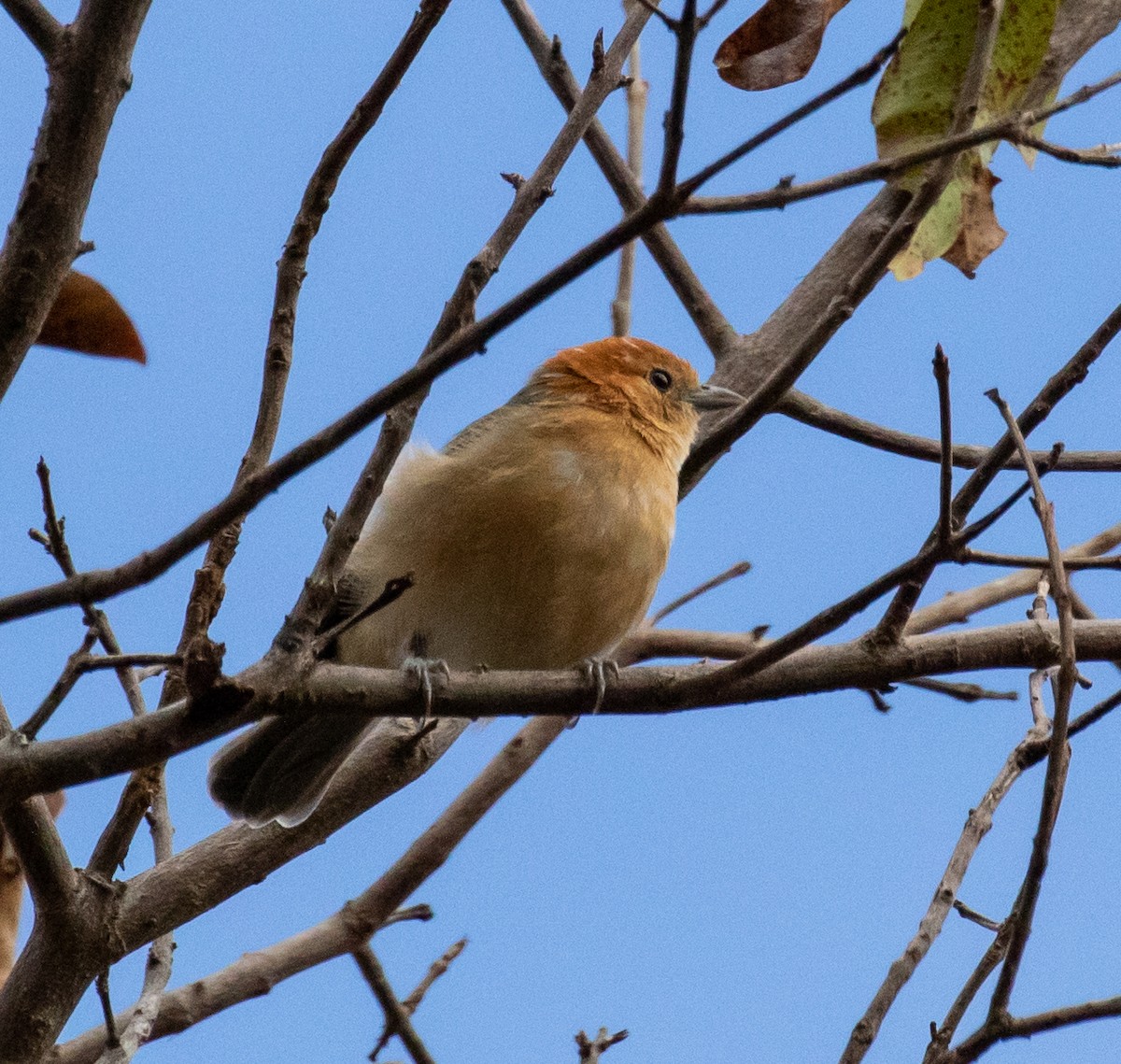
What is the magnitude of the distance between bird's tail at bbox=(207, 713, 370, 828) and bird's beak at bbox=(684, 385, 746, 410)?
1.92 m

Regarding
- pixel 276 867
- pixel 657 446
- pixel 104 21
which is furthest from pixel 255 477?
pixel 657 446

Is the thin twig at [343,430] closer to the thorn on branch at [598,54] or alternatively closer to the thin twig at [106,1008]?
the thorn on branch at [598,54]

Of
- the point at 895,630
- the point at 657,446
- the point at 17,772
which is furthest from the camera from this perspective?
the point at 657,446

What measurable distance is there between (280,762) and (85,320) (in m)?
1.88

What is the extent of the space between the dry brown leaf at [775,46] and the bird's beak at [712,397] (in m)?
2.41

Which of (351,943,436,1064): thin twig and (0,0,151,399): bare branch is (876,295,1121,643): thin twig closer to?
(0,0,151,399): bare branch

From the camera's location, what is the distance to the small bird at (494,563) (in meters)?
4.95

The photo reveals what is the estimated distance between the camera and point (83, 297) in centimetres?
383

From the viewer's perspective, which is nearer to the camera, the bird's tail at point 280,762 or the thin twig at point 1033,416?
the thin twig at point 1033,416

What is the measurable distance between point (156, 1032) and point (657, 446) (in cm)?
277

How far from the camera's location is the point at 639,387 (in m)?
6.06

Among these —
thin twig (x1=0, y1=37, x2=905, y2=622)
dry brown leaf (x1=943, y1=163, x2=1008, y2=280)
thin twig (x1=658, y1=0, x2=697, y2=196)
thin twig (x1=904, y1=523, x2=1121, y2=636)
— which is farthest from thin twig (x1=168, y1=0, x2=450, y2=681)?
thin twig (x1=904, y1=523, x2=1121, y2=636)

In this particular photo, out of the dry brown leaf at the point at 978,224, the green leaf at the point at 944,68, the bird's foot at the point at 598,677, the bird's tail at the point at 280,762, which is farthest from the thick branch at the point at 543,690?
the bird's tail at the point at 280,762

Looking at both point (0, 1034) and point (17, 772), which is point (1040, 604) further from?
point (0, 1034)
